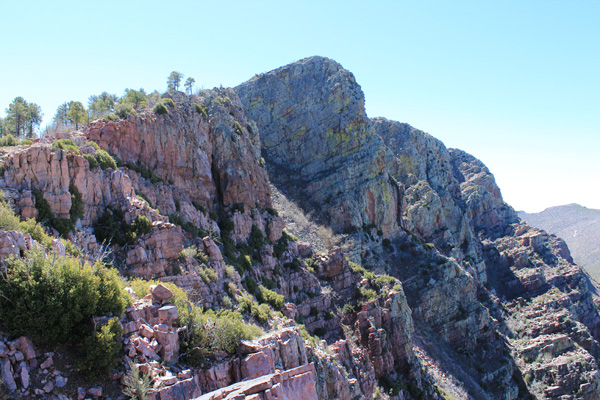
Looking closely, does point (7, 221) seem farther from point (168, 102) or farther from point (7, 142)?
point (168, 102)

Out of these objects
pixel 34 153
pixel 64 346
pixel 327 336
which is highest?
pixel 34 153

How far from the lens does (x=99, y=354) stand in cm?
1458

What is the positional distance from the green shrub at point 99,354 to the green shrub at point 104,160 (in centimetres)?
1434

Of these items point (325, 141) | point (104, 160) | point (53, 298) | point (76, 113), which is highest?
point (325, 141)

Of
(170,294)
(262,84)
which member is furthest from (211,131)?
(262,84)

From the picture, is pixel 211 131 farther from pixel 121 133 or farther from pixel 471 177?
pixel 471 177

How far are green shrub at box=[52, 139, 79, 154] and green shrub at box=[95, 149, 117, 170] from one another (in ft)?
4.63

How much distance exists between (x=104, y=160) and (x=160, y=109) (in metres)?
9.98

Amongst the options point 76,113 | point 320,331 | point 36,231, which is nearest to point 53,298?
point 36,231

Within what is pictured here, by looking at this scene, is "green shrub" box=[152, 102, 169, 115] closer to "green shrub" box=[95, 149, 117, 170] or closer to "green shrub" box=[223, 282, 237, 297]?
"green shrub" box=[95, 149, 117, 170]

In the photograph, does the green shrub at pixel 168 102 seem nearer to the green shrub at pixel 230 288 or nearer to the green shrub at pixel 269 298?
the green shrub at pixel 230 288

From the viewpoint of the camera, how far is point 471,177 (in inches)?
4916

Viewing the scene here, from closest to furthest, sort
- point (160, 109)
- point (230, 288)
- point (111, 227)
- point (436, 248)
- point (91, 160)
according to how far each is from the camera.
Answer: point (111, 227), point (91, 160), point (230, 288), point (160, 109), point (436, 248)

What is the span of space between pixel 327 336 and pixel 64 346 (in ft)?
92.1
